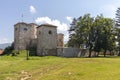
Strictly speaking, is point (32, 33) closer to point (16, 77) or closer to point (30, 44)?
point (30, 44)

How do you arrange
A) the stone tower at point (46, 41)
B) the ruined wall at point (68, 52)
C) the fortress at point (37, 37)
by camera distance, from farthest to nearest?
the fortress at point (37, 37) < the stone tower at point (46, 41) < the ruined wall at point (68, 52)

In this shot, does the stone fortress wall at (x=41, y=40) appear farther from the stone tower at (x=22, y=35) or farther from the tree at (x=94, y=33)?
the tree at (x=94, y=33)

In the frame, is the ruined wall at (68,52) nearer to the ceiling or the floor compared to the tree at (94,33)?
nearer to the floor

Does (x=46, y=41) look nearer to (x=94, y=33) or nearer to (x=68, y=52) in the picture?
(x=68, y=52)

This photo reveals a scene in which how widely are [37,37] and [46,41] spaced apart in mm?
4106

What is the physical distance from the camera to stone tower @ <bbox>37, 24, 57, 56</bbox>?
2644 inches

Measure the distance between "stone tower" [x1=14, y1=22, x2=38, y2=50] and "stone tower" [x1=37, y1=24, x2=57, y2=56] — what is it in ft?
16.4

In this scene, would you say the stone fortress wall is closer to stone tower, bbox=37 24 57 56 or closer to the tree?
stone tower, bbox=37 24 57 56

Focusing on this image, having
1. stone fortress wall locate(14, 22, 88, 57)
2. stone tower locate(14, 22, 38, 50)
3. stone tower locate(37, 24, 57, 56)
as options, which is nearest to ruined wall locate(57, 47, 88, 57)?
stone fortress wall locate(14, 22, 88, 57)

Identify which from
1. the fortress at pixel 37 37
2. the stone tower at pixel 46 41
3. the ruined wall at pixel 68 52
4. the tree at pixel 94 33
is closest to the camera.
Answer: the ruined wall at pixel 68 52

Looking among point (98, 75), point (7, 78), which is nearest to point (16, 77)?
point (7, 78)

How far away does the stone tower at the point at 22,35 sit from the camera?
71250 mm

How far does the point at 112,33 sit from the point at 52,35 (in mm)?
17034

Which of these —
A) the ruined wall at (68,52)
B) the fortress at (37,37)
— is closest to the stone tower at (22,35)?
the fortress at (37,37)
